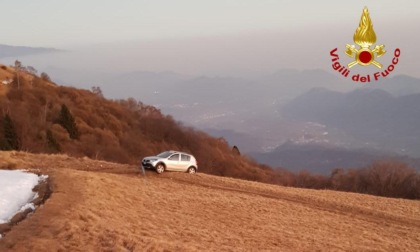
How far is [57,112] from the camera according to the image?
85.4 m

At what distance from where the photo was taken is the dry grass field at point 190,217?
13312 mm

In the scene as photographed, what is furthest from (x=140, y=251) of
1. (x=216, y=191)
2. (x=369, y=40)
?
(x=369, y=40)

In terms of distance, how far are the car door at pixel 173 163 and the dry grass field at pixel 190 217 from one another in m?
0.73

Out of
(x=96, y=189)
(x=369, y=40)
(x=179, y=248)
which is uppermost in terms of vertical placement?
(x=369, y=40)

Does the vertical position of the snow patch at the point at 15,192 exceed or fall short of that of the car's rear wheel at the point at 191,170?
it falls short

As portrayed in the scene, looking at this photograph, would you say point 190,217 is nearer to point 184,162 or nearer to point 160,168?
point 160,168

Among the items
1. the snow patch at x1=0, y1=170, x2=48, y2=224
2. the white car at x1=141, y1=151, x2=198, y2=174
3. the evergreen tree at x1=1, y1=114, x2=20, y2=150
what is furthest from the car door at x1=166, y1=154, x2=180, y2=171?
the evergreen tree at x1=1, y1=114, x2=20, y2=150

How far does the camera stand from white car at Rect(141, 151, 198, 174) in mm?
28188

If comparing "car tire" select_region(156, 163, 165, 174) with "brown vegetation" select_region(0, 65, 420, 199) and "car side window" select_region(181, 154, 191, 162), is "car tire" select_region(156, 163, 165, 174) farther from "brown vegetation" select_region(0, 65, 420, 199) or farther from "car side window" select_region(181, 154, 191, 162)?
"brown vegetation" select_region(0, 65, 420, 199)

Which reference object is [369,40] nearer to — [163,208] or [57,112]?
[163,208]

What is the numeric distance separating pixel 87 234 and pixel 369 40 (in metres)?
20.8

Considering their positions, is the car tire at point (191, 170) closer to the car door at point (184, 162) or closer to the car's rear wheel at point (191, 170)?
the car's rear wheel at point (191, 170)

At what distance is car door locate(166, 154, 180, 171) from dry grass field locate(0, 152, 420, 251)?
0.73 m

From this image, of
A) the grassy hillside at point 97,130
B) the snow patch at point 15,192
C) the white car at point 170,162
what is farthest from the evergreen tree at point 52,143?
the snow patch at point 15,192
